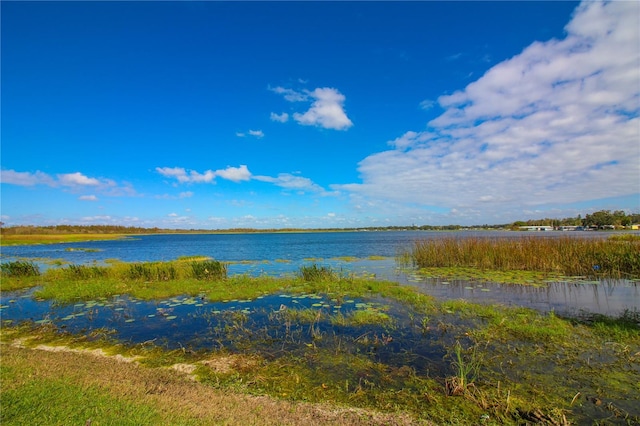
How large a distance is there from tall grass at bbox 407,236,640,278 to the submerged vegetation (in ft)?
34.6

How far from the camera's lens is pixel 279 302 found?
1309 cm

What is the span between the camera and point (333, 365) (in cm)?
689

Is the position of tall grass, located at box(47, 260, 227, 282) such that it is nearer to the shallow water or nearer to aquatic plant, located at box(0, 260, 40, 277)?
aquatic plant, located at box(0, 260, 40, 277)

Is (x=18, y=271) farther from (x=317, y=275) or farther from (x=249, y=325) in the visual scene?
(x=249, y=325)

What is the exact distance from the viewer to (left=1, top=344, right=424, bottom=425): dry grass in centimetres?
466

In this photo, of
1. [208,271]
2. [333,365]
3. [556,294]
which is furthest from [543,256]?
[208,271]

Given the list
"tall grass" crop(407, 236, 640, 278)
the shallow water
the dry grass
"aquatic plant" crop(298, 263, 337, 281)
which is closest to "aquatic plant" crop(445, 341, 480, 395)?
the shallow water

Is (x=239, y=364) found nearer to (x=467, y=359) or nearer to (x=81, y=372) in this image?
(x=81, y=372)

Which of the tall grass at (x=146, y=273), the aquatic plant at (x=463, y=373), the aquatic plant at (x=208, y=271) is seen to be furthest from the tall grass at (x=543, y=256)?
the aquatic plant at (x=463, y=373)

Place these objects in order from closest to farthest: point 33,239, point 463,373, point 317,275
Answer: point 463,373, point 317,275, point 33,239

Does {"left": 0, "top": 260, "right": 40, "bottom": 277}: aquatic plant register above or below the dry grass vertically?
above

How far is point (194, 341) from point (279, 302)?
483 cm

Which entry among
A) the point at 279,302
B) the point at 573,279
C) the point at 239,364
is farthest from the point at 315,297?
the point at 573,279

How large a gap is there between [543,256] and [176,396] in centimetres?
2197
